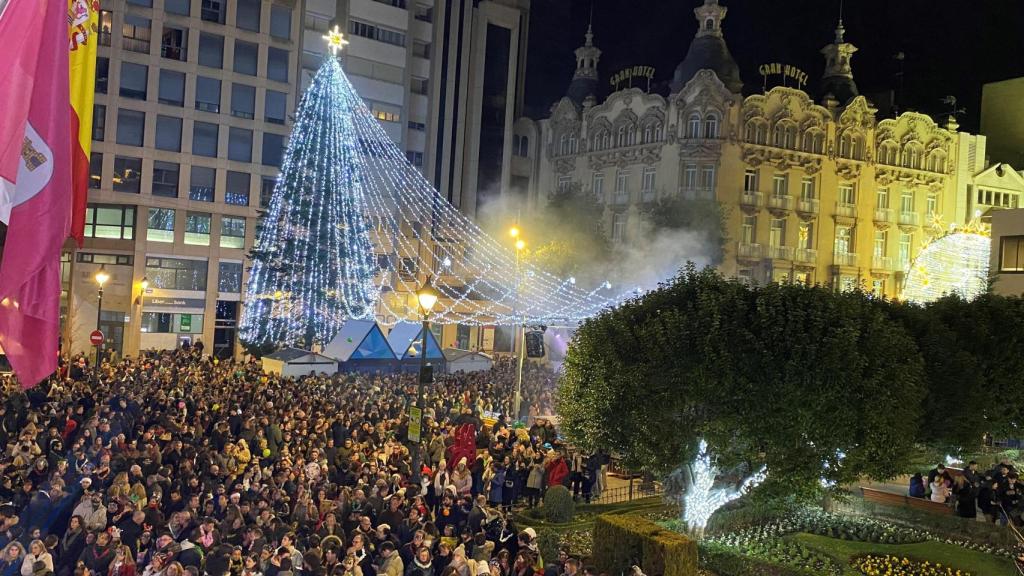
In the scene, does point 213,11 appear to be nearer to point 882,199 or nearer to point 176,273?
point 176,273

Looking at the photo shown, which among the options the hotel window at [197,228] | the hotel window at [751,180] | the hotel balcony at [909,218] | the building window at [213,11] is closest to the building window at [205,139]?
the hotel window at [197,228]

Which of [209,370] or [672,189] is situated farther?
[672,189]

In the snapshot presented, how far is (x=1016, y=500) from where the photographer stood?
20234 millimetres

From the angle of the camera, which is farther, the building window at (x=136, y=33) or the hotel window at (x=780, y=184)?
the hotel window at (x=780, y=184)

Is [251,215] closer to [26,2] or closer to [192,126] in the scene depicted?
[192,126]

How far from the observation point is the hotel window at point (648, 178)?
184 ft

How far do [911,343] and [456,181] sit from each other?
44.7 m

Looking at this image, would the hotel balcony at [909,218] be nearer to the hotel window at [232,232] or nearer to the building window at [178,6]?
the hotel window at [232,232]

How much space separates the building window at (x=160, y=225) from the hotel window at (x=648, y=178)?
27.2 metres

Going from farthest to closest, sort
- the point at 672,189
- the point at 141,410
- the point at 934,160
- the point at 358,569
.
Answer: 1. the point at 934,160
2. the point at 672,189
3. the point at 141,410
4. the point at 358,569

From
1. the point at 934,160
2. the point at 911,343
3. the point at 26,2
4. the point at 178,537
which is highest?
the point at 934,160

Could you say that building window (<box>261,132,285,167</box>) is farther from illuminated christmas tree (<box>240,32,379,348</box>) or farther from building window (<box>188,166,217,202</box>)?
illuminated christmas tree (<box>240,32,379,348</box>)

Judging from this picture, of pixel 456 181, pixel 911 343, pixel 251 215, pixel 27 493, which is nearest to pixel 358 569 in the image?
pixel 27 493

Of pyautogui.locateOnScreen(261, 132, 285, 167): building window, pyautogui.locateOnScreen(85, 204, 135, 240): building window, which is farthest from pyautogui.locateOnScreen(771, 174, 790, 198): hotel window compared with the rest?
pyautogui.locateOnScreen(85, 204, 135, 240): building window
